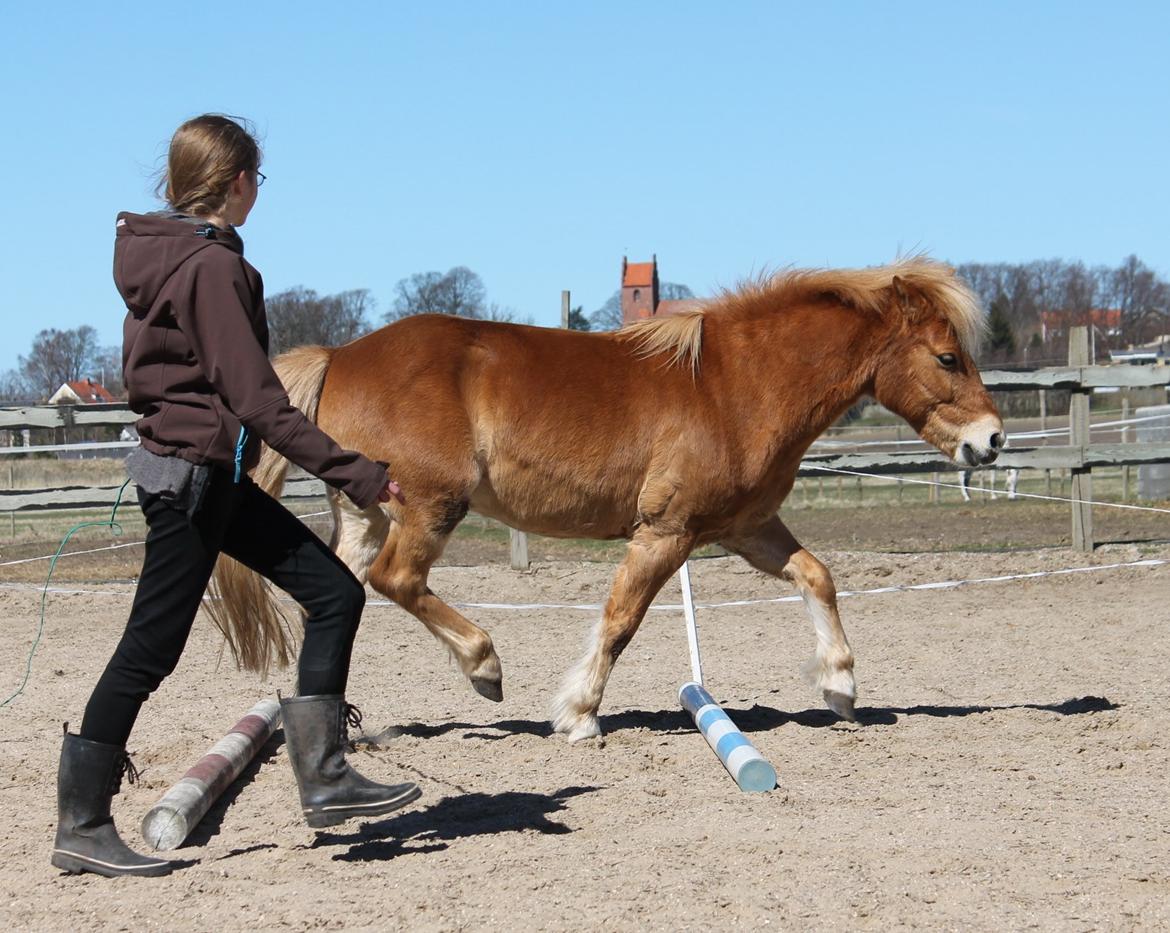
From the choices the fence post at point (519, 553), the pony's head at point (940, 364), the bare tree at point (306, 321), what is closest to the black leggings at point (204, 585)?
the pony's head at point (940, 364)

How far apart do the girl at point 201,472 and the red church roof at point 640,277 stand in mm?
87693

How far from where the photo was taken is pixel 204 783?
13.1 feet

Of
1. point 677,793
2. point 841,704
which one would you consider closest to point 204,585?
point 677,793

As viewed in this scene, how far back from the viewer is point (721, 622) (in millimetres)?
8586

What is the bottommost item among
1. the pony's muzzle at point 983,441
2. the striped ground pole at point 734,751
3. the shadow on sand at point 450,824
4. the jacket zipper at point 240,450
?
the shadow on sand at point 450,824

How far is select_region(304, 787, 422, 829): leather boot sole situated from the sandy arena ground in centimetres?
13

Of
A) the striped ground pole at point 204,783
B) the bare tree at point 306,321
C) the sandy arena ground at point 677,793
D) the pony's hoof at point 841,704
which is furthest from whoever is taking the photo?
the bare tree at point 306,321

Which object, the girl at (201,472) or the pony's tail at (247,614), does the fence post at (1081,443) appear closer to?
the pony's tail at (247,614)

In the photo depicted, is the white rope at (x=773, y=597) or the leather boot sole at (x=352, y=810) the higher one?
the leather boot sole at (x=352, y=810)

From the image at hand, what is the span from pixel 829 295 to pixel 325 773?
11.3 feet

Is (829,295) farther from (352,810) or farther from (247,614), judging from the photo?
(352,810)

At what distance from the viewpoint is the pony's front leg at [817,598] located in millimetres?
5531

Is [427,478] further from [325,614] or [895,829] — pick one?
[895,829]

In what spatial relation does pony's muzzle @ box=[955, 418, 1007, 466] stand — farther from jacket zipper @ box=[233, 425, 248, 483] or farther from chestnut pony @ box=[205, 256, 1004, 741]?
jacket zipper @ box=[233, 425, 248, 483]
